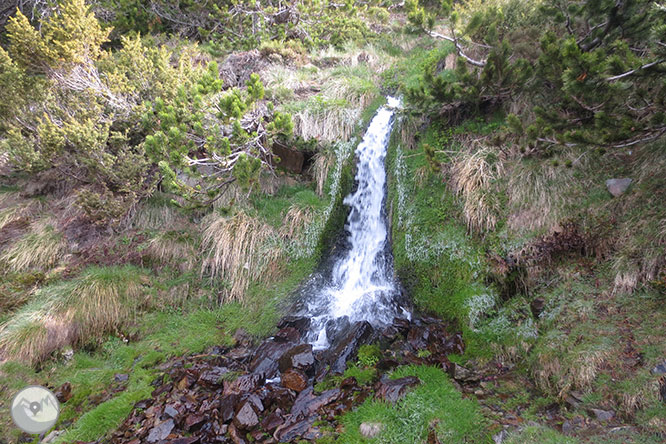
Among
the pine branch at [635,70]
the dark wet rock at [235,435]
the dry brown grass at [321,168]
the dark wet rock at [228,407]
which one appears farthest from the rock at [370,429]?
the dry brown grass at [321,168]

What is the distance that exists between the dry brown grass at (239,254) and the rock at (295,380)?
238 cm

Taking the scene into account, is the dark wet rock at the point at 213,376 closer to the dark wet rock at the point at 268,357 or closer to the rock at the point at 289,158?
the dark wet rock at the point at 268,357

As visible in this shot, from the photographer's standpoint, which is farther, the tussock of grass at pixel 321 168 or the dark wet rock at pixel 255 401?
the tussock of grass at pixel 321 168

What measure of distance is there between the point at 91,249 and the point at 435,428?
24.4ft

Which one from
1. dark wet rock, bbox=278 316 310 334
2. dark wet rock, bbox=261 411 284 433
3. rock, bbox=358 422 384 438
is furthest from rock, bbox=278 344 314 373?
rock, bbox=358 422 384 438

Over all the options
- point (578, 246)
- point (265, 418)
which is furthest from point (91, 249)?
point (578, 246)

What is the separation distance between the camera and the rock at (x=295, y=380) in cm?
448

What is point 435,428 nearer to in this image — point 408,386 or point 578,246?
point 408,386

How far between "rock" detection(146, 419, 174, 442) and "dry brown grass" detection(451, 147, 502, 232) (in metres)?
5.30

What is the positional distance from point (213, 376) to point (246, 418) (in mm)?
1171

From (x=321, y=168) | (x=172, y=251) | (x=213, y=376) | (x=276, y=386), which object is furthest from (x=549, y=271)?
(x=172, y=251)

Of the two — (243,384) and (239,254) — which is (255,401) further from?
(239,254)

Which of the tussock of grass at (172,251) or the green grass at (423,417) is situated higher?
the tussock of grass at (172,251)

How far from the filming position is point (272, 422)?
389cm
